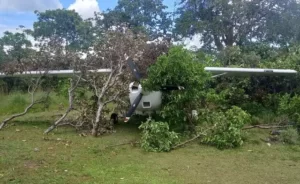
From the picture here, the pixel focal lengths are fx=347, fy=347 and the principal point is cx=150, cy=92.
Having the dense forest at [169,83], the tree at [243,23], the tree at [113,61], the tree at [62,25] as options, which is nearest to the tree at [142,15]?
the tree at [62,25]

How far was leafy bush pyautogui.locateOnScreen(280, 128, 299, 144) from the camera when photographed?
7.69 meters

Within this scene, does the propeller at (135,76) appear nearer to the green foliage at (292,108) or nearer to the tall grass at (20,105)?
the green foliage at (292,108)

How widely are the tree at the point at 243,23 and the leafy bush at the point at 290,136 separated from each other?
14762 mm

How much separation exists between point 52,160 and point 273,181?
3.51 meters

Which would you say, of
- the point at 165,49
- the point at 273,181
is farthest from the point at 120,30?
the point at 273,181

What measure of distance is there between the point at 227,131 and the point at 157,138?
1.54 meters

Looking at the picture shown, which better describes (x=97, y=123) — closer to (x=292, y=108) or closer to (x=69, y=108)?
(x=69, y=108)

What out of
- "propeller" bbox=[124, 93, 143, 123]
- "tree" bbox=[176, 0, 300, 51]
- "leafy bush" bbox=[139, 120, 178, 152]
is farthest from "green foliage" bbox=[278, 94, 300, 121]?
"tree" bbox=[176, 0, 300, 51]

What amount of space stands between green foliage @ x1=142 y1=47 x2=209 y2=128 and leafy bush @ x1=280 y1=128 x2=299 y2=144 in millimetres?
2128

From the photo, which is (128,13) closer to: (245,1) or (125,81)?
(245,1)

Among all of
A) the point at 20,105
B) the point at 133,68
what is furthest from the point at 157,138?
the point at 20,105

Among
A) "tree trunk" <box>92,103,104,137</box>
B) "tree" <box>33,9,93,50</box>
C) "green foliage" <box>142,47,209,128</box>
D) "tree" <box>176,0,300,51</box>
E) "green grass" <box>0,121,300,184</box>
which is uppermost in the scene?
"tree" <box>33,9,93,50</box>

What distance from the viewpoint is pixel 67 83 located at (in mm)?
11719

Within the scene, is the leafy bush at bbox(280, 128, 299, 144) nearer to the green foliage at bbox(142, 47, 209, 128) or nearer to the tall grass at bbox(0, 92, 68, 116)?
the green foliage at bbox(142, 47, 209, 128)
